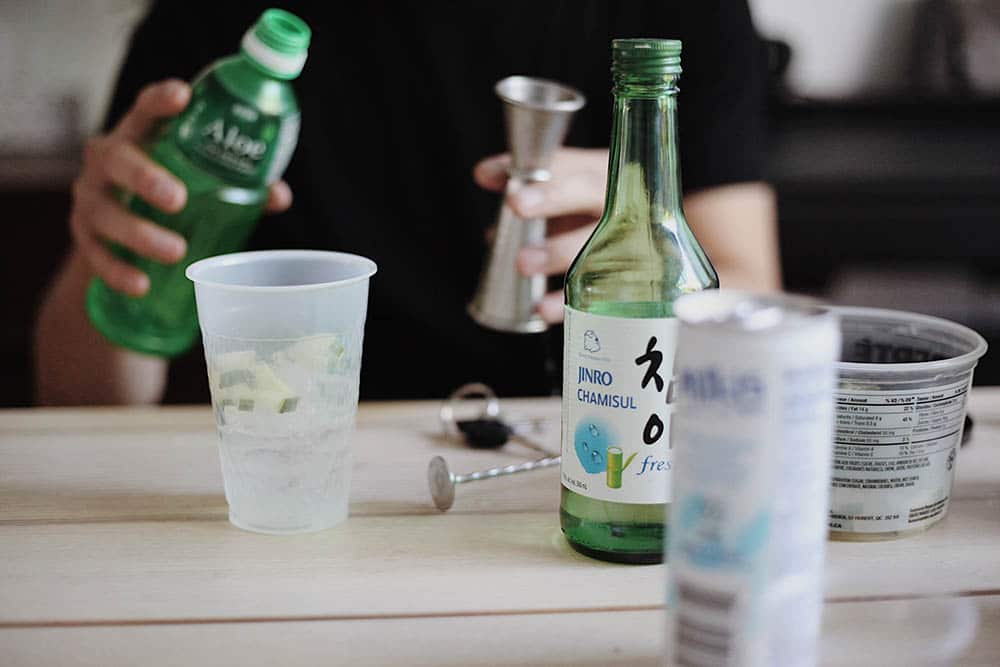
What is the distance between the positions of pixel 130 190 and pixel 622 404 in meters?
0.51

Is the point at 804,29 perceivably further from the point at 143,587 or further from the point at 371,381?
the point at 143,587

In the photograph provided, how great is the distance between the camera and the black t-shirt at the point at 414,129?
1.29 meters

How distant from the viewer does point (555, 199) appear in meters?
0.83

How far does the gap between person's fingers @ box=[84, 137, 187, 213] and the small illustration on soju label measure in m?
0.44

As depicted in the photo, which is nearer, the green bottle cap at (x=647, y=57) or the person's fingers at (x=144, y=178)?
the green bottle cap at (x=647, y=57)

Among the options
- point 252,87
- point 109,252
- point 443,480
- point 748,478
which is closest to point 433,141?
point 109,252

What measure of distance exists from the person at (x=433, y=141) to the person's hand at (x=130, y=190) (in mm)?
268

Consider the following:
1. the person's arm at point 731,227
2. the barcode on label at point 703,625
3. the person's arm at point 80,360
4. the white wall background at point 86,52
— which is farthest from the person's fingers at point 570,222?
the white wall background at point 86,52

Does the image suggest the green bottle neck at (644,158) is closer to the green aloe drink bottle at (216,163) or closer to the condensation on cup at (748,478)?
the condensation on cup at (748,478)

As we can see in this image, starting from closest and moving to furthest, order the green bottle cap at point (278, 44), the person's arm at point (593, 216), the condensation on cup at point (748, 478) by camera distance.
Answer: the condensation on cup at point (748, 478)
the green bottle cap at point (278, 44)
the person's arm at point (593, 216)

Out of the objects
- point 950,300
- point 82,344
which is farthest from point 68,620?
point 950,300

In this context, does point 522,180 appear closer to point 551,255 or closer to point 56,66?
point 551,255

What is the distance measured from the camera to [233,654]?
19.1 inches

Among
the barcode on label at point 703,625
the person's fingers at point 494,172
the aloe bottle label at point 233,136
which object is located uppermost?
the aloe bottle label at point 233,136
